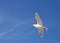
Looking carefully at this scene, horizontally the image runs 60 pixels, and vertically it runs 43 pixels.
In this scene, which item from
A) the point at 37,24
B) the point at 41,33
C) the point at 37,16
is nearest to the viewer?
the point at 37,16

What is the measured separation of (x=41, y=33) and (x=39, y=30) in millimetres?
1861

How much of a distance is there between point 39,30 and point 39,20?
7.73 metres

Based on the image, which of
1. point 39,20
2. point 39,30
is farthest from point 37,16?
point 39,30

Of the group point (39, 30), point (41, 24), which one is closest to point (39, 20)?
point (41, 24)

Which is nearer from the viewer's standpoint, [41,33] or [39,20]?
[39,20]

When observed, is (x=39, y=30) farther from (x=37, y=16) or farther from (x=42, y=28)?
(x=37, y=16)

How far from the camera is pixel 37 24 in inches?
3440

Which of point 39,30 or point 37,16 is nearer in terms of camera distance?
point 37,16

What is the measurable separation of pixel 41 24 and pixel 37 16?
16.9 ft

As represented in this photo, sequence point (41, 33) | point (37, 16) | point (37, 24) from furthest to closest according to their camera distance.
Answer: point (41, 33) < point (37, 24) < point (37, 16)

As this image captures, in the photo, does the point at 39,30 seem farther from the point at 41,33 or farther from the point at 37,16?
the point at 37,16

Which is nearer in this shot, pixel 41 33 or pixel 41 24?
pixel 41 24

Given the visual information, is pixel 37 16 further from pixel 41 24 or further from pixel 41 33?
pixel 41 33

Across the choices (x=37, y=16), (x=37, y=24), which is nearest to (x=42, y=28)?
(x=37, y=24)
